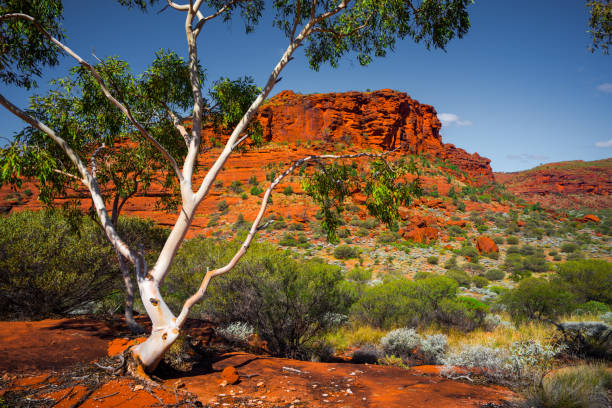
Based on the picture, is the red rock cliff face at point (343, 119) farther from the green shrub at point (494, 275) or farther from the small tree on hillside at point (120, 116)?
the small tree on hillside at point (120, 116)

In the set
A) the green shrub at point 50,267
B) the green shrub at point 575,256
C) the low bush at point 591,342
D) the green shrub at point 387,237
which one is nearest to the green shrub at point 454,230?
the green shrub at point 387,237

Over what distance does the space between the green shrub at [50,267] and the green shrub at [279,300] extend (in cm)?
266

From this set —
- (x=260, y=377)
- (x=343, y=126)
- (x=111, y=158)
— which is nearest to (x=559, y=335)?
(x=260, y=377)

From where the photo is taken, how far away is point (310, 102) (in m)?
51.3

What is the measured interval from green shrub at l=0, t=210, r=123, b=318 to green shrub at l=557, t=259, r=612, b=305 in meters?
15.0

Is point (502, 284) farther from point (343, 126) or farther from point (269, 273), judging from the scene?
point (343, 126)

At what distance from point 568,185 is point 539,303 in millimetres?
84334

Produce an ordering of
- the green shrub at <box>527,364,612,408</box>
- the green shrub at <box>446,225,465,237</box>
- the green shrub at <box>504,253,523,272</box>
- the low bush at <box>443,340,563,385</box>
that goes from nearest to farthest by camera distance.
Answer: the green shrub at <box>527,364,612,408</box>, the low bush at <box>443,340,563,385</box>, the green shrub at <box>504,253,523,272</box>, the green shrub at <box>446,225,465,237</box>

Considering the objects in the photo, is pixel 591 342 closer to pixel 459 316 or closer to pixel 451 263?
pixel 459 316

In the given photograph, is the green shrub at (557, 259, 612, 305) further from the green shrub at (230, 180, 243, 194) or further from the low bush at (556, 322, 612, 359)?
the green shrub at (230, 180, 243, 194)

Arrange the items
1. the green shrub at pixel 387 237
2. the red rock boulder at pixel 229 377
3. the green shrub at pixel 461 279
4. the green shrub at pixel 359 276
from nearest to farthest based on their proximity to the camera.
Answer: the red rock boulder at pixel 229 377, the green shrub at pixel 359 276, the green shrub at pixel 461 279, the green shrub at pixel 387 237

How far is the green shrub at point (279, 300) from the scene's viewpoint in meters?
6.91

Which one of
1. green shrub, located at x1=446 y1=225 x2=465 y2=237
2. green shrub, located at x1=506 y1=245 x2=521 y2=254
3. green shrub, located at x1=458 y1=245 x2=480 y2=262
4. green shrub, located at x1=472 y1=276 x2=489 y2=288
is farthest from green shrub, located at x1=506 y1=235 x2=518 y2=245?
green shrub, located at x1=472 y1=276 x2=489 y2=288

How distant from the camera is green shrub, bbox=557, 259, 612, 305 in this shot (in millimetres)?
10875
